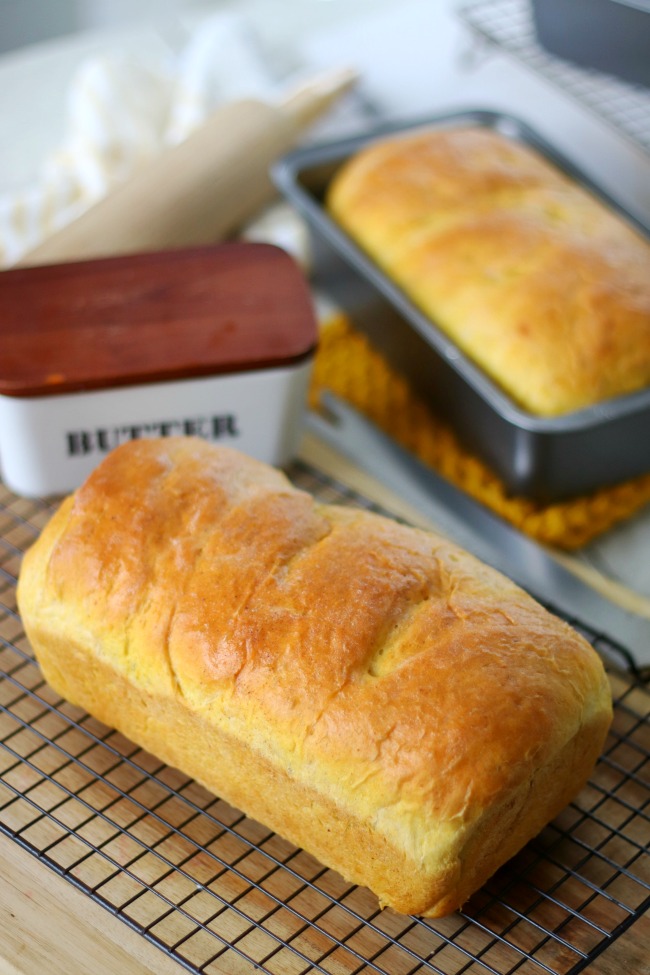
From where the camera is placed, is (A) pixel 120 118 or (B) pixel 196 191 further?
(A) pixel 120 118

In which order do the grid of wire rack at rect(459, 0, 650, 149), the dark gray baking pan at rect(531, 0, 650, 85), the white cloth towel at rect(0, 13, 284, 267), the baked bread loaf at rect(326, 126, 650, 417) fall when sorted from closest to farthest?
the dark gray baking pan at rect(531, 0, 650, 85) < the baked bread loaf at rect(326, 126, 650, 417) < the grid of wire rack at rect(459, 0, 650, 149) < the white cloth towel at rect(0, 13, 284, 267)

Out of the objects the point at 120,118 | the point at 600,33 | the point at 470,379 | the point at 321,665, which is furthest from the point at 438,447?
the point at 120,118

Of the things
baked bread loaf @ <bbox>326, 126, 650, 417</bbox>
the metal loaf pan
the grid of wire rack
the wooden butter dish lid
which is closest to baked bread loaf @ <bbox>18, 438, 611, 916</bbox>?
the wooden butter dish lid

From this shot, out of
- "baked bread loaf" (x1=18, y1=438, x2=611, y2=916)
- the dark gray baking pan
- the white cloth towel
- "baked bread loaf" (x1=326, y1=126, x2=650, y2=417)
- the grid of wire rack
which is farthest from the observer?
the white cloth towel

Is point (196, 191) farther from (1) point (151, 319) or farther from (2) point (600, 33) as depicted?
(2) point (600, 33)

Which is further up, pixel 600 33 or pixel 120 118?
pixel 600 33

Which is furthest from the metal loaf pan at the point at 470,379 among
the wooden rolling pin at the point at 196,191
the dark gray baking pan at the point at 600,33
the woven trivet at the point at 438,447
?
the dark gray baking pan at the point at 600,33

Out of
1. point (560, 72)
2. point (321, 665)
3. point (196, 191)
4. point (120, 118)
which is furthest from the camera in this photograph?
point (120, 118)

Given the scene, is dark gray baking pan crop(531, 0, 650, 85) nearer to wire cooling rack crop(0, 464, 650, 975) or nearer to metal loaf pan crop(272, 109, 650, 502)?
metal loaf pan crop(272, 109, 650, 502)
